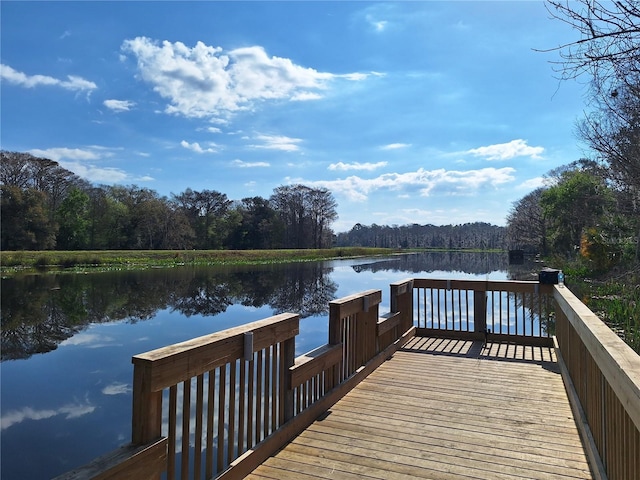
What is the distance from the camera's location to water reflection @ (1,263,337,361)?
10.1 metres

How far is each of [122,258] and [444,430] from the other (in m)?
33.6

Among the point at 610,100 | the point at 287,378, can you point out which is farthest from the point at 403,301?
the point at 610,100

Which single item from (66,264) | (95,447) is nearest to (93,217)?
(66,264)

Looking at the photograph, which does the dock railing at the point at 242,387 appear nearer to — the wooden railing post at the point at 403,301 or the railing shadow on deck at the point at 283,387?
the railing shadow on deck at the point at 283,387

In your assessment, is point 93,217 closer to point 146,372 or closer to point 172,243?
point 172,243

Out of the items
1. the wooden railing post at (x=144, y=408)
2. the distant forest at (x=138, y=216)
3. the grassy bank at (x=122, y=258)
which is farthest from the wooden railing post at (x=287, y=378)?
the distant forest at (x=138, y=216)

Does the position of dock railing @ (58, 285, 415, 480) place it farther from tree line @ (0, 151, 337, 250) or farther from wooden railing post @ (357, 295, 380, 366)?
tree line @ (0, 151, 337, 250)

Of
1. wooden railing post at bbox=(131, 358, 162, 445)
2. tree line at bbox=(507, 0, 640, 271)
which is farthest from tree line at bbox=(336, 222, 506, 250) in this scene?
wooden railing post at bbox=(131, 358, 162, 445)

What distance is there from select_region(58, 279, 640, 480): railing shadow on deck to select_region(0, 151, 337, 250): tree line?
35.6m

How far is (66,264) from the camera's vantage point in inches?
1153

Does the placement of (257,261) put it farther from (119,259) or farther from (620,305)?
(620,305)

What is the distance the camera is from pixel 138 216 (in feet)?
147

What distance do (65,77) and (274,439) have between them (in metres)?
15.9

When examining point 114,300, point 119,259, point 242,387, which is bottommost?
point 114,300
